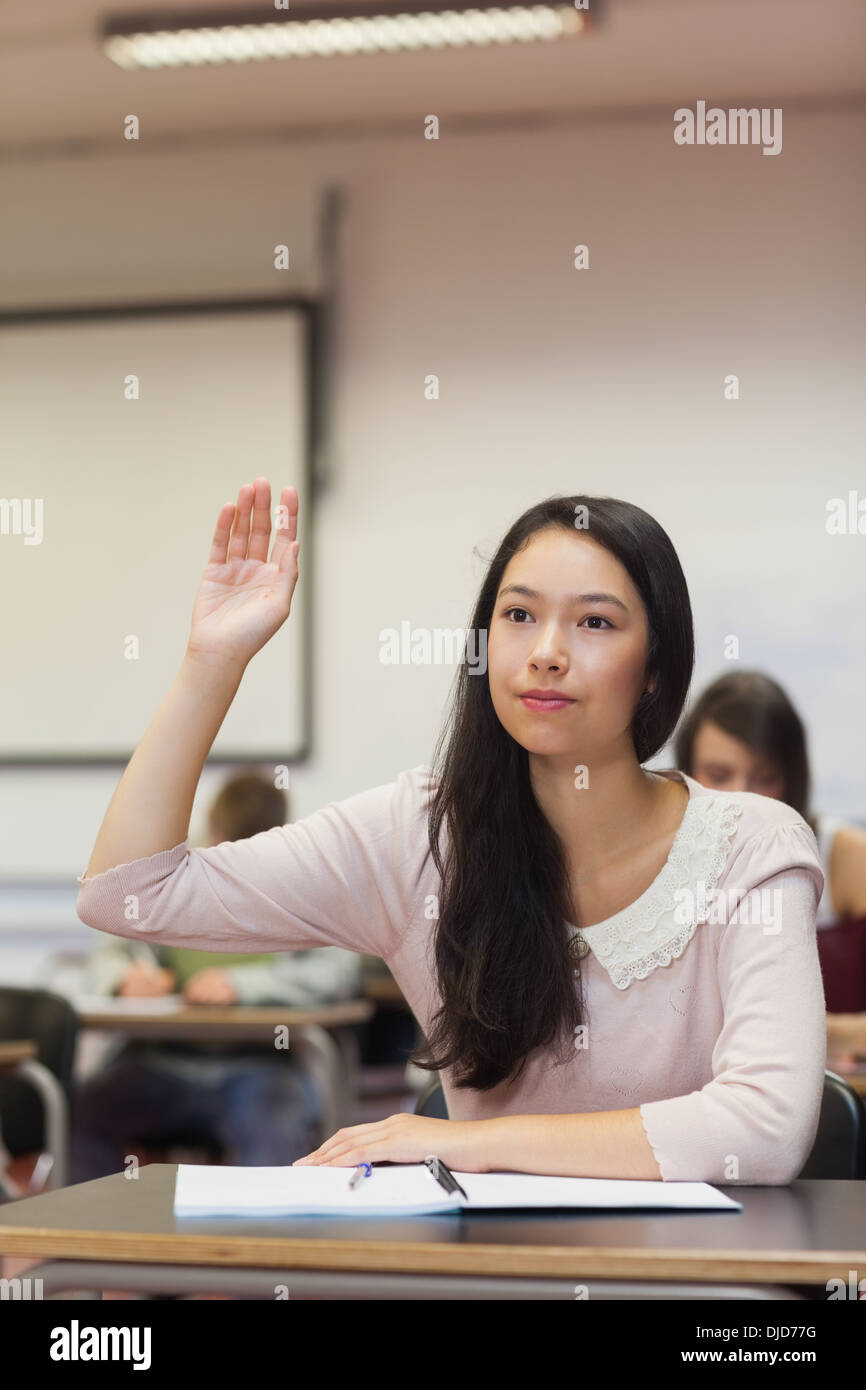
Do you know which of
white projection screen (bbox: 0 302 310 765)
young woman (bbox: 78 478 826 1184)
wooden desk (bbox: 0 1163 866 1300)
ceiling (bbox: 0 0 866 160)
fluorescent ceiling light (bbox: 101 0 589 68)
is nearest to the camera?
wooden desk (bbox: 0 1163 866 1300)

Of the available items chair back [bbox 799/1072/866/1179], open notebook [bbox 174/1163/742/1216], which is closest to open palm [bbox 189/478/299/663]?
open notebook [bbox 174/1163/742/1216]

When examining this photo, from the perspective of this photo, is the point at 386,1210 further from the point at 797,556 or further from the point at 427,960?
the point at 797,556

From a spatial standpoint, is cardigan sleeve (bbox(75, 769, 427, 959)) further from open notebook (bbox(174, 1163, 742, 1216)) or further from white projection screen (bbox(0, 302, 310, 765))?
white projection screen (bbox(0, 302, 310, 765))

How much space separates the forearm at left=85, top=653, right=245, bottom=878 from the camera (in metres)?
1.55

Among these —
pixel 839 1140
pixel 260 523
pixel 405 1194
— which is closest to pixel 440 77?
pixel 260 523

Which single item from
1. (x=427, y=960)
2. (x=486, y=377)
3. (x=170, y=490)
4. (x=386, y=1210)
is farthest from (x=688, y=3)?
(x=386, y=1210)

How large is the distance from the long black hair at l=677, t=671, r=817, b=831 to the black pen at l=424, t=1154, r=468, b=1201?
1766 millimetres

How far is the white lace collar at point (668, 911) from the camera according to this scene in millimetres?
1537

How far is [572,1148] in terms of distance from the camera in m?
1.26

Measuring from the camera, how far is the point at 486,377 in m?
4.56

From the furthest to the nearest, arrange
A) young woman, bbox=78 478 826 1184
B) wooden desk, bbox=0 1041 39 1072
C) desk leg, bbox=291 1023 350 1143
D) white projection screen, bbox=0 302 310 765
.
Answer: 1. white projection screen, bbox=0 302 310 765
2. desk leg, bbox=291 1023 350 1143
3. wooden desk, bbox=0 1041 39 1072
4. young woman, bbox=78 478 826 1184
